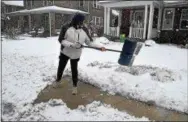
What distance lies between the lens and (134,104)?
402cm

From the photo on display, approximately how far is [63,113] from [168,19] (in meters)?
15.1

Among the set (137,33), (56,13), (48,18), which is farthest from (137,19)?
(48,18)

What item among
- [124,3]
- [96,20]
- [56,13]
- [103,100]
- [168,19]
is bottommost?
[103,100]

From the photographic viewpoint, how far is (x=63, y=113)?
3496 millimetres

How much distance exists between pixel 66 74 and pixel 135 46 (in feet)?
7.29

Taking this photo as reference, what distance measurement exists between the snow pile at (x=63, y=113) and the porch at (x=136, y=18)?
40.0ft

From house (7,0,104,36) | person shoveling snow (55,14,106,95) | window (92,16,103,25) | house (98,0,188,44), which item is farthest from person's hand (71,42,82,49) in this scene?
window (92,16,103,25)

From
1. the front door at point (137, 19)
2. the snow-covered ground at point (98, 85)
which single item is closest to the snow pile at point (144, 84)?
the snow-covered ground at point (98, 85)

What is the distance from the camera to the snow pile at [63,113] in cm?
333

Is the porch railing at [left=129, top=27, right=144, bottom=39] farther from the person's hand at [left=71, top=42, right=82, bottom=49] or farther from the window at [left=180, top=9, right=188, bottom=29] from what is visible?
the person's hand at [left=71, top=42, right=82, bottom=49]

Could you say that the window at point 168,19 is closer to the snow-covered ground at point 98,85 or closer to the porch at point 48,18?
the porch at point 48,18

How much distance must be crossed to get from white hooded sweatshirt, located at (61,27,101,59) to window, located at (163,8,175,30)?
543 inches

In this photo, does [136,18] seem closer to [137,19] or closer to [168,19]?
[137,19]

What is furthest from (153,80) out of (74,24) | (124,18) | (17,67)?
(124,18)
